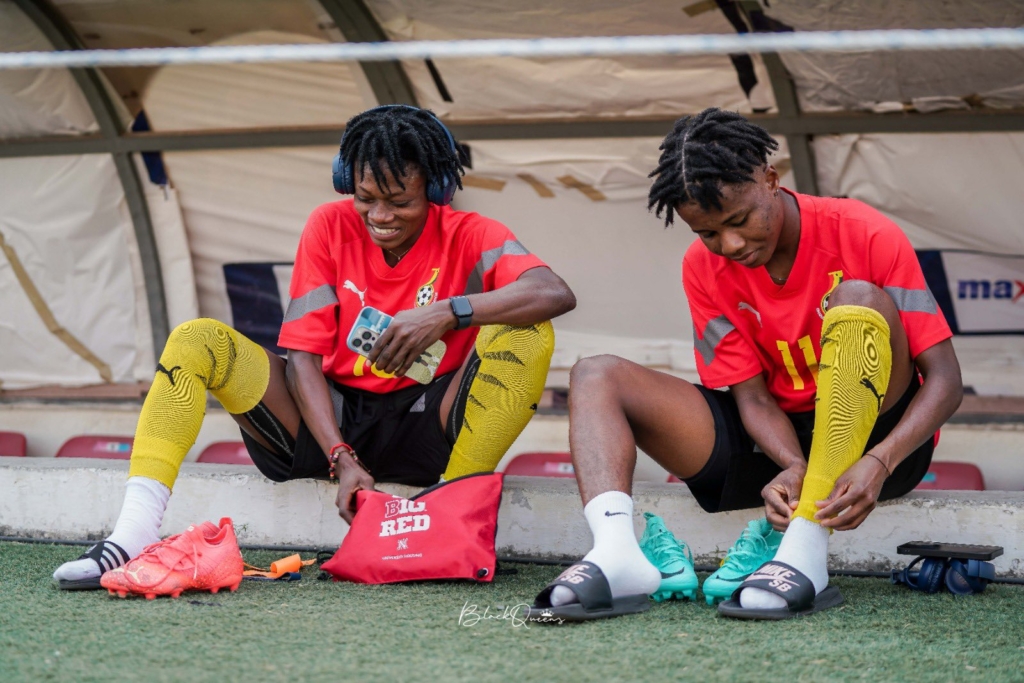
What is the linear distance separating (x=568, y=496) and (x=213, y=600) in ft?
3.84

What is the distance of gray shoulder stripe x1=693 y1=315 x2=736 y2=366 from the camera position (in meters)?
3.04

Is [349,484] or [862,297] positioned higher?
[862,297]

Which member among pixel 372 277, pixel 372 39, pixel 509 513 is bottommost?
pixel 509 513

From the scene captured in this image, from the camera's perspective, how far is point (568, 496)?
339 cm

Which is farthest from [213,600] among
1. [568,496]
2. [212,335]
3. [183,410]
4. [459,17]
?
[459,17]

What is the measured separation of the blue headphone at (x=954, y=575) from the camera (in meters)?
2.80

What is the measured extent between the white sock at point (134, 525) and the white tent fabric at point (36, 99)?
13.5ft

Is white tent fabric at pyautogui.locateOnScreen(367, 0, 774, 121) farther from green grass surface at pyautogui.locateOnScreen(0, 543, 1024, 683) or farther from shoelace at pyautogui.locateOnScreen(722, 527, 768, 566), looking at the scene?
green grass surface at pyautogui.locateOnScreen(0, 543, 1024, 683)

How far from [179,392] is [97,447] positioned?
3990 mm

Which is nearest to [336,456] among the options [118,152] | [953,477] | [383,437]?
[383,437]

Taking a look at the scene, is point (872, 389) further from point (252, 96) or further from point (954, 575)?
point (252, 96)

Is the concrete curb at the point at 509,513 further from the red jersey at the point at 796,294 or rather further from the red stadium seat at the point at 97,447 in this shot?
the red stadium seat at the point at 97,447

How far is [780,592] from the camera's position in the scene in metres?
2.41

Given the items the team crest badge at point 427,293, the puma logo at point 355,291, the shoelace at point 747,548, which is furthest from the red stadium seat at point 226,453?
the shoelace at point 747,548
